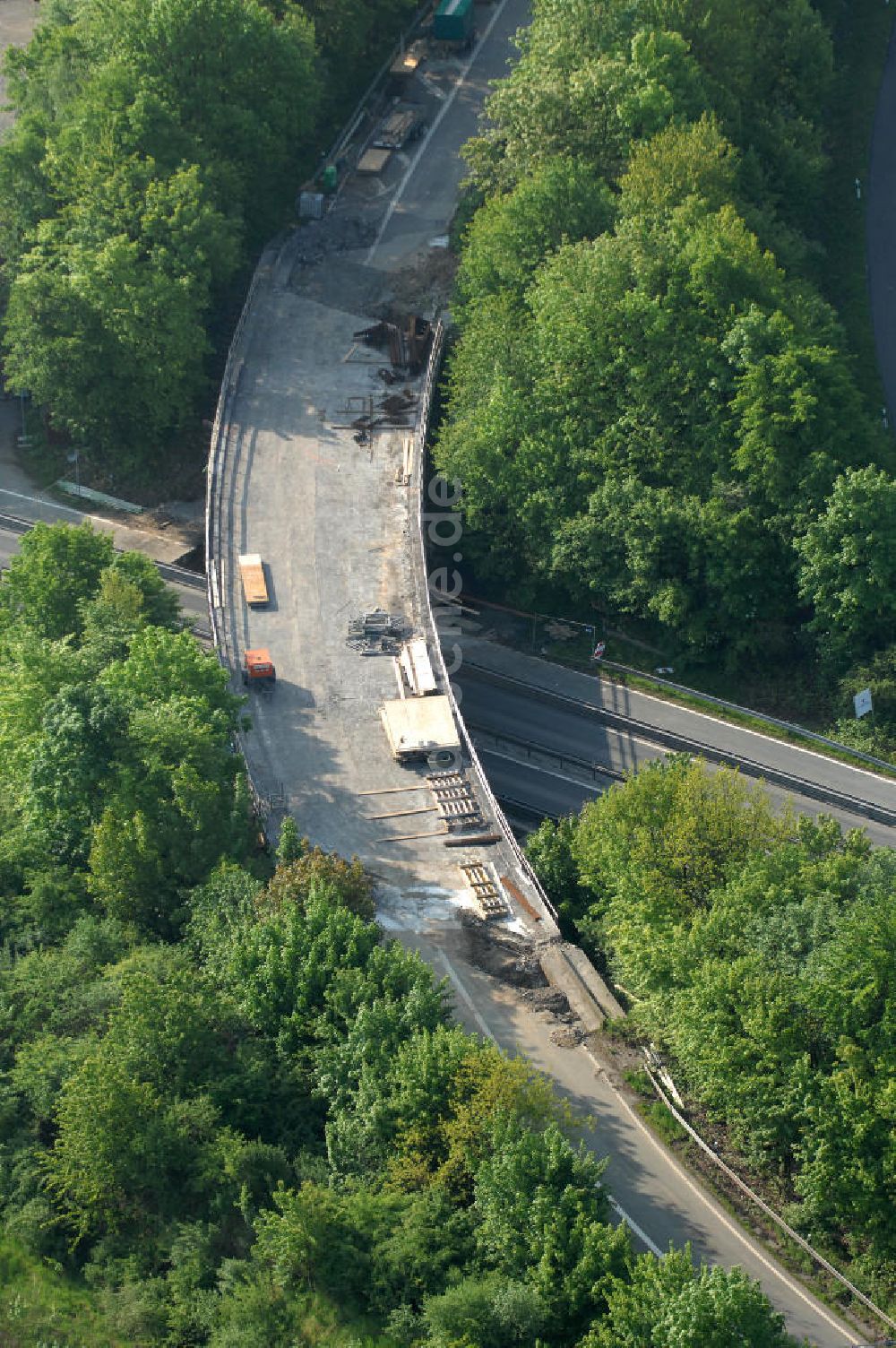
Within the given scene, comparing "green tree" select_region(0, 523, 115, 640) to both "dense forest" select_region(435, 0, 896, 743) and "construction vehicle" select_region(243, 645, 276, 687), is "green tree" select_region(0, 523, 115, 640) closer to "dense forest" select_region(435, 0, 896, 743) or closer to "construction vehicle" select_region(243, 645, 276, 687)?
"construction vehicle" select_region(243, 645, 276, 687)

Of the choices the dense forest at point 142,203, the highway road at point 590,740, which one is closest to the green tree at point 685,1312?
the highway road at point 590,740

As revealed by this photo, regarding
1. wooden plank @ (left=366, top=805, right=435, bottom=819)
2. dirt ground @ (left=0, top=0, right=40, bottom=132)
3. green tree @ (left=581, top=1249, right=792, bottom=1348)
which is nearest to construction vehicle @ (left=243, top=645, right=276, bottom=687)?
wooden plank @ (left=366, top=805, right=435, bottom=819)

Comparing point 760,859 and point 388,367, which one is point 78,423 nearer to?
point 388,367

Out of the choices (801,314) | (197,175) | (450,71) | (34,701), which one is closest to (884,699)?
(801,314)

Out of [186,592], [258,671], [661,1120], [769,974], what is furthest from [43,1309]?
[186,592]

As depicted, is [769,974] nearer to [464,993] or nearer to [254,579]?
[464,993]

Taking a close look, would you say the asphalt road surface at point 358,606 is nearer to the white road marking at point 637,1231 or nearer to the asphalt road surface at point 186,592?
the white road marking at point 637,1231

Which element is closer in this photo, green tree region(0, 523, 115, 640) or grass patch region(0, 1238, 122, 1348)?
grass patch region(0, 1238, 122, 1348)
